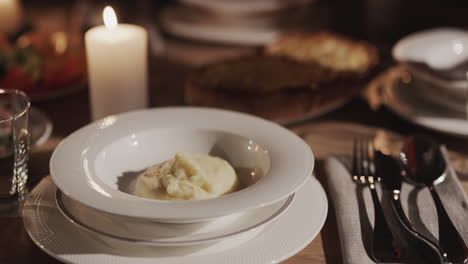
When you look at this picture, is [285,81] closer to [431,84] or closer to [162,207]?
[431,84]

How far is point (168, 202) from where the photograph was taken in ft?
2.28

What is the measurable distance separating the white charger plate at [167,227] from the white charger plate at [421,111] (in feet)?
1.77

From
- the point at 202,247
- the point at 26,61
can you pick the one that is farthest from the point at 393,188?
the point at 26,61

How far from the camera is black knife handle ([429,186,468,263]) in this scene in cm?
73

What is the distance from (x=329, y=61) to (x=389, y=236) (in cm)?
70

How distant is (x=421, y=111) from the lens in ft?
4.01

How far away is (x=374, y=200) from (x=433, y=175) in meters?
0.16

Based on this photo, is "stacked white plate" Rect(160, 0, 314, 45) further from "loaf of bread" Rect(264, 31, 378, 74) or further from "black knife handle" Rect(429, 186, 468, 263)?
"black knife handle" Rect(429, 186, 468, 263)

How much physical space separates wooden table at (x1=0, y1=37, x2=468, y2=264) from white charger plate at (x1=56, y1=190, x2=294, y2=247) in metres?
0.09

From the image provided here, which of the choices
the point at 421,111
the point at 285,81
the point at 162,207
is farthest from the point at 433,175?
the point at 162,207

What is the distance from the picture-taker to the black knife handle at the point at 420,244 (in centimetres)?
72

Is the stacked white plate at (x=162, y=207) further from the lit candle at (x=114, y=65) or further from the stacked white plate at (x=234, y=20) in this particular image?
the stacked white plate at (x=234, y=20)

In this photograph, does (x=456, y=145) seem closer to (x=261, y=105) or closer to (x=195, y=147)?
(x=261, y=105)

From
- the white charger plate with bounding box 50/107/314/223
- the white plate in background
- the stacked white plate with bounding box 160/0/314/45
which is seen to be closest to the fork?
the white charger plate with bounding box 50/107/314/223
